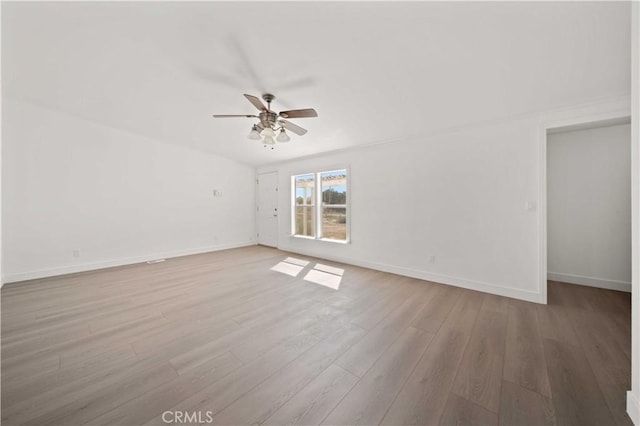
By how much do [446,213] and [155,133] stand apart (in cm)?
567

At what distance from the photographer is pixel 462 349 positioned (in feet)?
6.04

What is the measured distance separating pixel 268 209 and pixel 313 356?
499 cm

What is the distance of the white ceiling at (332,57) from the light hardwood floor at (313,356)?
8.04 ft

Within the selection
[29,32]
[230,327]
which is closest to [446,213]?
[230,327]

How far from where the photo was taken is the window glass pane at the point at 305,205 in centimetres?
529

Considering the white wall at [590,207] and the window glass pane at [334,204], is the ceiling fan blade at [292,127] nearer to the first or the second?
the window glass pane at [334,204]

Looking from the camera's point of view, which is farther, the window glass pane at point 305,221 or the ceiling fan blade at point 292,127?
the window glass pane at point 305,221

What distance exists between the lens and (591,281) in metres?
3.19

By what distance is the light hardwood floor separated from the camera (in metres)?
1.29

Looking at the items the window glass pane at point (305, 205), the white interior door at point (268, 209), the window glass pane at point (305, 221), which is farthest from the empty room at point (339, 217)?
the white interior door at point (268, 209)
